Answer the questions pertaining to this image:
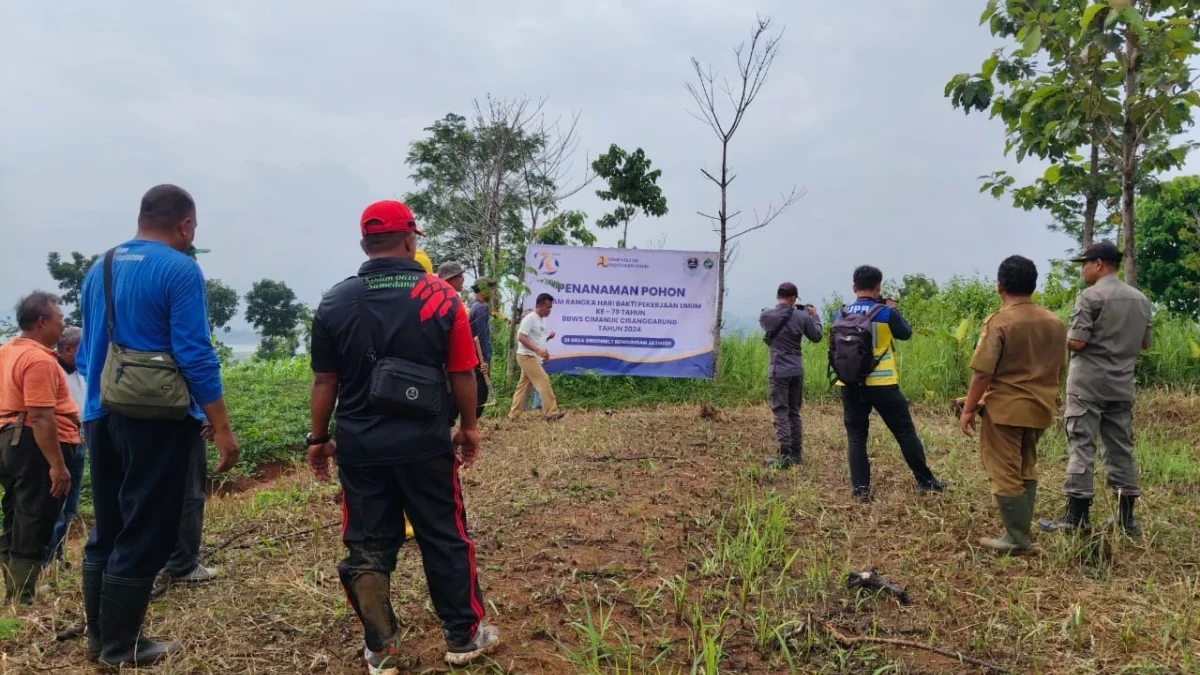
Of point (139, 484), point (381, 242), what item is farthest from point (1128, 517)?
point (139, 484)

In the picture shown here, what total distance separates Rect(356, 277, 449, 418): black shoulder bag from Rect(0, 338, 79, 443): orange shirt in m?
2.56

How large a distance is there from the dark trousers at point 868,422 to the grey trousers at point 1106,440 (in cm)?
96

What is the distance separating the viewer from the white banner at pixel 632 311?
34.9 ft

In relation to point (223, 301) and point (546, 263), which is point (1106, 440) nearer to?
point (546, 263)

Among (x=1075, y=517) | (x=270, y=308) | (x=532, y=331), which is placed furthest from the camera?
(x=270, y=308)

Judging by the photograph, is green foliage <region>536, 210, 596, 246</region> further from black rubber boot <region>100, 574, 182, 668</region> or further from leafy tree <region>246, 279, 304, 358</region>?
leafy tree <region>246, 279, 304, 358</region>

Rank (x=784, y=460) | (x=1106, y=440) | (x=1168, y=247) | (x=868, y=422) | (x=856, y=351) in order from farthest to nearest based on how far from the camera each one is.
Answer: (x=1168, y=247)
(x=784, y=460)
(x=868, y=422)
(x=856, y=351)
(x=1106, y=440)

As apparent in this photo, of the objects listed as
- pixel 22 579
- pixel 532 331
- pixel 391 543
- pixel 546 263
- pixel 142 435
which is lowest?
pixel 22 579

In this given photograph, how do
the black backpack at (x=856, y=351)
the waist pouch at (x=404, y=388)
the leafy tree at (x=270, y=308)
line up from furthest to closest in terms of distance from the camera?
the leafy tree at (x=270, y=308) < the black backpack at (x=856, y=351) < the waist pouch at (x=404, y=388)

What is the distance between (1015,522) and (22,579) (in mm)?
5574

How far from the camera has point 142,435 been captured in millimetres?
2725

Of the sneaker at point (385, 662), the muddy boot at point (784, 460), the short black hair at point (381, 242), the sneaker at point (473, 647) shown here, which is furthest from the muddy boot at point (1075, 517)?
the short black hair at point (381, 242)

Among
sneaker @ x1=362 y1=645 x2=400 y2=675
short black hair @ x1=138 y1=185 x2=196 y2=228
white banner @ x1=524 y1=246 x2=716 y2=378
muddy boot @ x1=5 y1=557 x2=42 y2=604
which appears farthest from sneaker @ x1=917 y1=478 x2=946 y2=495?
white banner @ x1=524 y1=246 x2=716 y2=378

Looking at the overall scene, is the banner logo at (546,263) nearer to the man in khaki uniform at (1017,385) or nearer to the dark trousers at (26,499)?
the dark trousers at (26,499)
